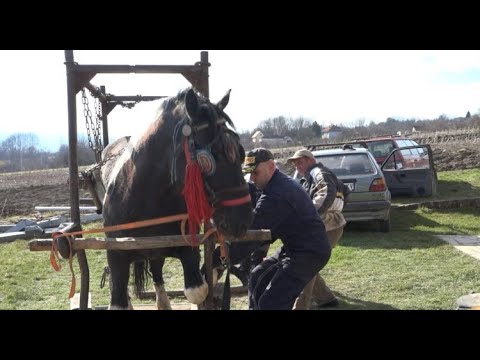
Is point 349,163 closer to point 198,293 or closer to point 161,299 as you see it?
point 161,299

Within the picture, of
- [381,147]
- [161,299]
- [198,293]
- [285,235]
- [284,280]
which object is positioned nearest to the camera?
[198,293]

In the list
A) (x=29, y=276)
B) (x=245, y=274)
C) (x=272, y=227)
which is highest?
(x=272, y=227)

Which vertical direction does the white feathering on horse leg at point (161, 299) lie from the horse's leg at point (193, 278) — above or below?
below

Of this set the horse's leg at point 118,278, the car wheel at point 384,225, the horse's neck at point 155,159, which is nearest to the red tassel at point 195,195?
the horse's neck at point 155,159

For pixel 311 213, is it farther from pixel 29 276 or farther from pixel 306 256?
pixel 29 276

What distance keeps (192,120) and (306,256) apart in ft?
4.86

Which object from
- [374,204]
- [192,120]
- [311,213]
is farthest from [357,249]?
[192,120]

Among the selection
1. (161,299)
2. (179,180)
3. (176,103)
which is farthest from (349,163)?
(179,180)

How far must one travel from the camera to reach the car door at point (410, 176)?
1156 centimetres

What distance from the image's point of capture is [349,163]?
32.4 ft

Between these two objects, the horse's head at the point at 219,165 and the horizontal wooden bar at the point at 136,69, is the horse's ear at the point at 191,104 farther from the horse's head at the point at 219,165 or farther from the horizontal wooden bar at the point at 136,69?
the horizontal wooden bar at the point at 136,69

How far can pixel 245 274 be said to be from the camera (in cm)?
497

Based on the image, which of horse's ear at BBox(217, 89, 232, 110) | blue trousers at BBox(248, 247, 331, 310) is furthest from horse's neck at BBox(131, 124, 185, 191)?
blue trousers at BBox(248, 247, 331, 310)

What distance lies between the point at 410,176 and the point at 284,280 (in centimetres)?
916
